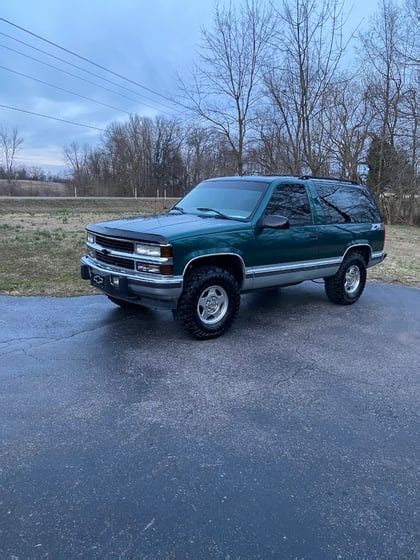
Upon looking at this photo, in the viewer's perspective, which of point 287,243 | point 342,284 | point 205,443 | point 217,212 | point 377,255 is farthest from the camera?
point 377,255

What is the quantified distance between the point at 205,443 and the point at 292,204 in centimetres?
385

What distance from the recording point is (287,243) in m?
5.67

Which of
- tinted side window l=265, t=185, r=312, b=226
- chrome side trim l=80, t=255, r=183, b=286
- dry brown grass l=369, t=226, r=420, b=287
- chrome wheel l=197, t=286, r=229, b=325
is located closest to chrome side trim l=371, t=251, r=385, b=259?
dry brown grass l=369, t=226, r=420, b=287

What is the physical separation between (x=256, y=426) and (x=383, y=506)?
1.04 metres

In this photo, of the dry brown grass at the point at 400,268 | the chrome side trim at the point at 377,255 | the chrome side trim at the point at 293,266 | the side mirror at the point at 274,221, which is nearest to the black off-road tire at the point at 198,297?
the chrome side trim at the point at 293,266

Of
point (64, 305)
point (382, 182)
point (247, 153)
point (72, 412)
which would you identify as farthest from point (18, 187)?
point (72, 412)

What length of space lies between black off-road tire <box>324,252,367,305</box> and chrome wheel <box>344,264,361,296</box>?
37 millimetres

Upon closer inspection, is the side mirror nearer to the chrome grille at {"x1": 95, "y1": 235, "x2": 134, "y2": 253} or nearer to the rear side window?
the rear side window

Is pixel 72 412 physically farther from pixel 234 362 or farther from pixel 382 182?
pixel 382 182

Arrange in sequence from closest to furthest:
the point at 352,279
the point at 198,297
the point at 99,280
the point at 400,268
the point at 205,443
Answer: the point at 205,443
the point at 198,297
the point at 99,280
the point at 352,279
the point at 400,268

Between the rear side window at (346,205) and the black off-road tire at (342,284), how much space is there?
63 centimetres

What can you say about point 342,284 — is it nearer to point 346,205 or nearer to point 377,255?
point 377,255

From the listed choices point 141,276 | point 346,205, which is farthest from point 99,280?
point 346,205

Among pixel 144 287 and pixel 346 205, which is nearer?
pixel 144 287
